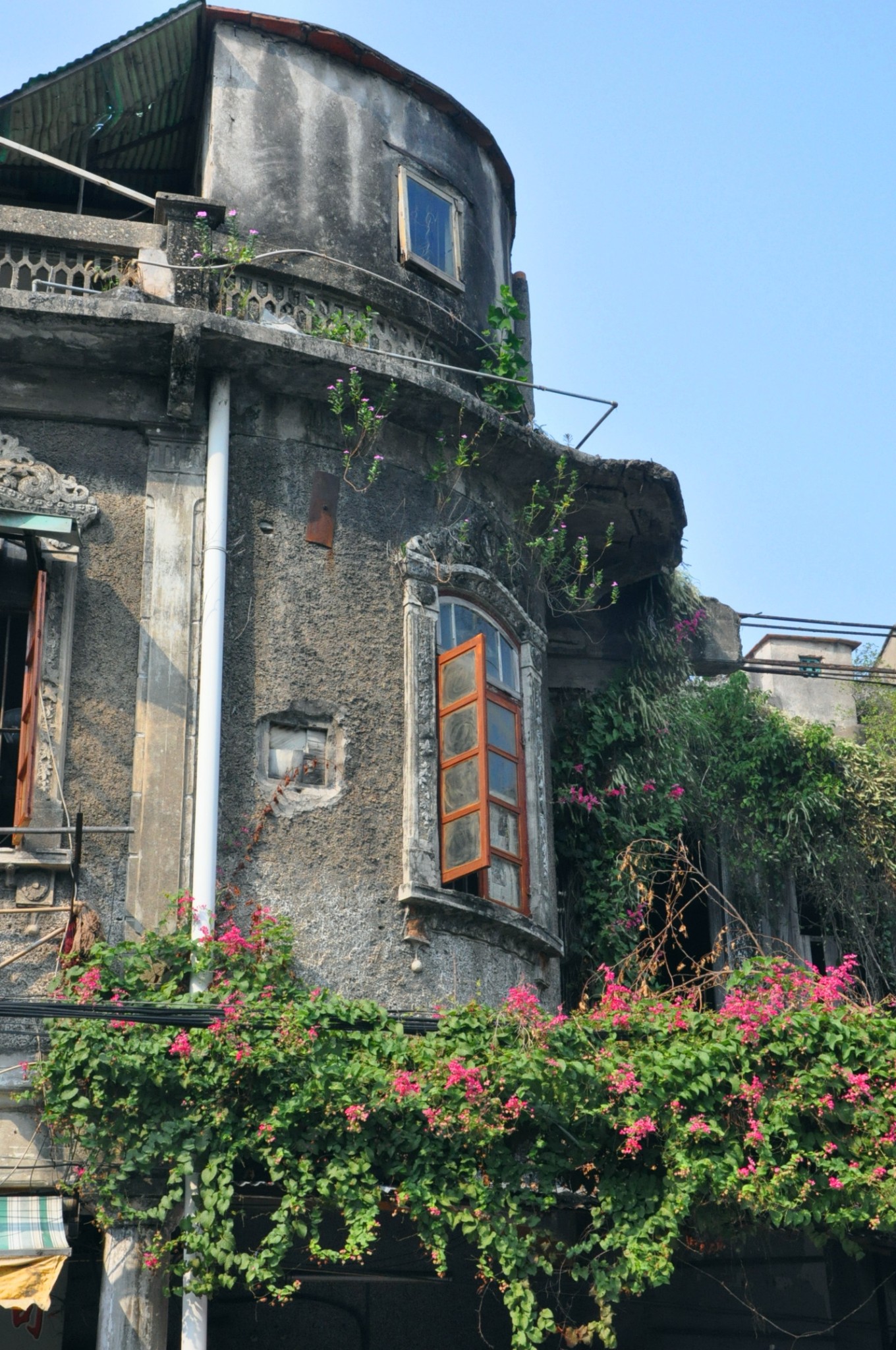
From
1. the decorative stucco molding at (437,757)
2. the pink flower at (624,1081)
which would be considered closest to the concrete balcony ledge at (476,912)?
the decorative stucco molding at (437,757)

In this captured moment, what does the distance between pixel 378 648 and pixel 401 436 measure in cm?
159

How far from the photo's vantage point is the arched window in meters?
10.1

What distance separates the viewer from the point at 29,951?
916 centimetres

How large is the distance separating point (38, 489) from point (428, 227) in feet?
12.9

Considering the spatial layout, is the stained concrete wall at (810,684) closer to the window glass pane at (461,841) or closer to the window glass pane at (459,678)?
the window glass pane at (459,678)

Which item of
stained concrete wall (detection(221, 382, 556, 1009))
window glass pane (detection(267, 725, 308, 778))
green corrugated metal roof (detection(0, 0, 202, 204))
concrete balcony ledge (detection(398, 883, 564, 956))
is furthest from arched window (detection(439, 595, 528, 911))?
green corrugated metal roof (detection(0, 0, 202, 204))

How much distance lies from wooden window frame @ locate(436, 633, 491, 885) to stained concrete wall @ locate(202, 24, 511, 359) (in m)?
2.64

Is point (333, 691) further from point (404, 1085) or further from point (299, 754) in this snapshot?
point (404, 1085)

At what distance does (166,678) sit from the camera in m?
9.95

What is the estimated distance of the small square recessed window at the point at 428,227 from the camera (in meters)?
12.2

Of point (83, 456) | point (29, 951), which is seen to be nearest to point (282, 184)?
point (83, 456)

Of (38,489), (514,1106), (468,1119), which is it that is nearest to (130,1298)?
(468,1119)

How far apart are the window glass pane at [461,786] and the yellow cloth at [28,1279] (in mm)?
3482

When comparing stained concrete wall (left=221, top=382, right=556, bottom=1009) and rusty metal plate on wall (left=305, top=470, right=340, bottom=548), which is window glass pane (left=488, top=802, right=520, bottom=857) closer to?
stained concrete wall (left=221, top=382, right=556, bottom=1009)
